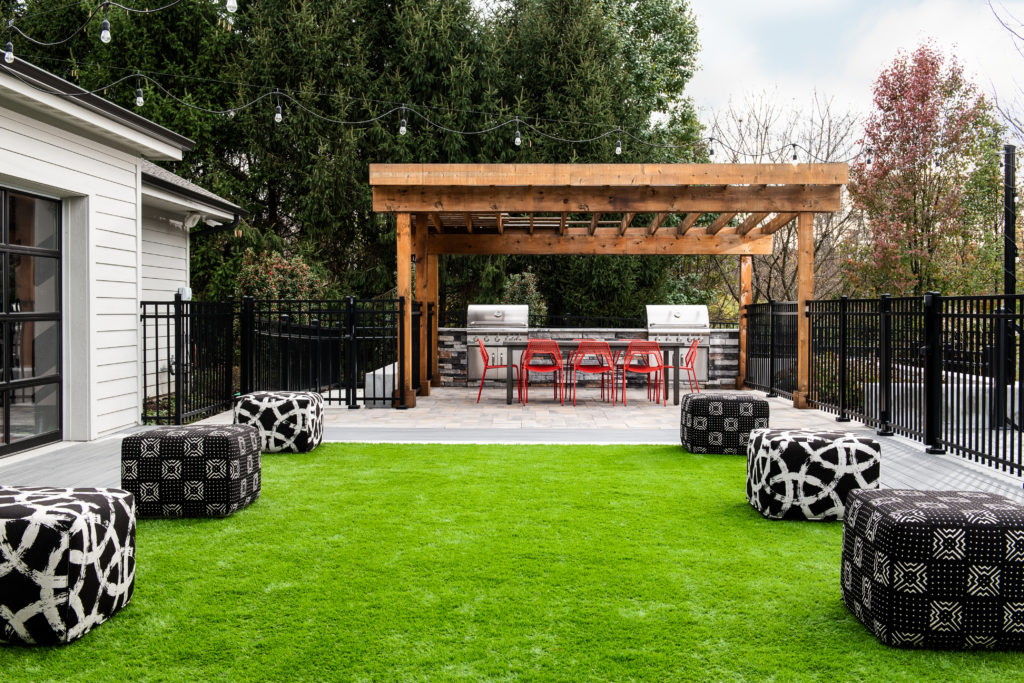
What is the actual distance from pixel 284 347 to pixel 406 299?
2.08m

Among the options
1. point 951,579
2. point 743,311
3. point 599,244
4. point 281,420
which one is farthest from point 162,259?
point 951,579

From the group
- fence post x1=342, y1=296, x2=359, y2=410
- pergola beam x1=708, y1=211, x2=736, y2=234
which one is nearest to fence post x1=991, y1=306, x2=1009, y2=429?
pergola beam x1=708, y1=211, x2=736, y2=234

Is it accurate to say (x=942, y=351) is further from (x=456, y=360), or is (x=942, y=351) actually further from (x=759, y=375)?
(x=456, y=360)

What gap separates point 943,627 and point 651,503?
212cm

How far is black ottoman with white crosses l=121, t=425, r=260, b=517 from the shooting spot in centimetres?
425

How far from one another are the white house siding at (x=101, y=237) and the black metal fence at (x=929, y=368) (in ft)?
23.4

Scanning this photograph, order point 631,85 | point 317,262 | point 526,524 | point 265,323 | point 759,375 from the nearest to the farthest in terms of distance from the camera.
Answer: point 526,524 < point 265,323 < point 759,375 < point 317,262 < point 631,85

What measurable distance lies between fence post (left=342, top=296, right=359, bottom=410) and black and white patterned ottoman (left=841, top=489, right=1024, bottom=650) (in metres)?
7.14

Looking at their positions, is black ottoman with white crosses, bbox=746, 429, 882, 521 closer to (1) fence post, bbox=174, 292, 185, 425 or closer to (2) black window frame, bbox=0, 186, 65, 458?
(2) black window frame, bbox=0, 186, 65, 458

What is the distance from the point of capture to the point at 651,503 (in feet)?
15.2

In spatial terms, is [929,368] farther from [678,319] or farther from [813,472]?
[678,319]

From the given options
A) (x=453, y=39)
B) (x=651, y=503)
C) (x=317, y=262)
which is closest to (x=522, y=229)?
(x=317, y=262)

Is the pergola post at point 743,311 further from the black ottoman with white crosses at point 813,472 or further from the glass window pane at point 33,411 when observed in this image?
the glass window pane at point 33,411

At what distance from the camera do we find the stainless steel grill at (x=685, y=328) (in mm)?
12797
